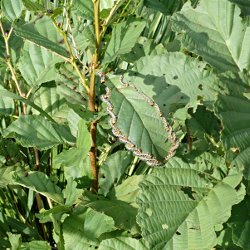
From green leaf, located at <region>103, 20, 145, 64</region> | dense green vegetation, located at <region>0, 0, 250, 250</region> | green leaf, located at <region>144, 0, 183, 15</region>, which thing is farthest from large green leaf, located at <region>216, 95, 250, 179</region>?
green leaf, located at <region>144, 0, 183, 15</region>

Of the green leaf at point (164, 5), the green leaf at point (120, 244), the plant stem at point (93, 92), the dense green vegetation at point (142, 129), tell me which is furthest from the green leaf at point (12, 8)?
the green leaf at point (120, 244)

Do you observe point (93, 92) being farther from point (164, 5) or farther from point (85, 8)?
point (164, 5)

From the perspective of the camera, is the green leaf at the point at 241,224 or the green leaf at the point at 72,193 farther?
the green leaf at the point at 72,193

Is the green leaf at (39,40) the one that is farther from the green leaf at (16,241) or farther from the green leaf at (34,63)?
the green leaf at (16,241)

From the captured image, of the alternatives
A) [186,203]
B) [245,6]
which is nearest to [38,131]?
[186,203]

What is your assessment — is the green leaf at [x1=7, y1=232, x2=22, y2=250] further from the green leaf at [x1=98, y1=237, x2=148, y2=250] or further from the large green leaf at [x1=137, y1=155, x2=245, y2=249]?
the large green leaf at [x1=137, y1=155, x2=245, y2=249]

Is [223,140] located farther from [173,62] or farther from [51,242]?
[51,242]

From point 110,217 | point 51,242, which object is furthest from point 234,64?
point 51,242
